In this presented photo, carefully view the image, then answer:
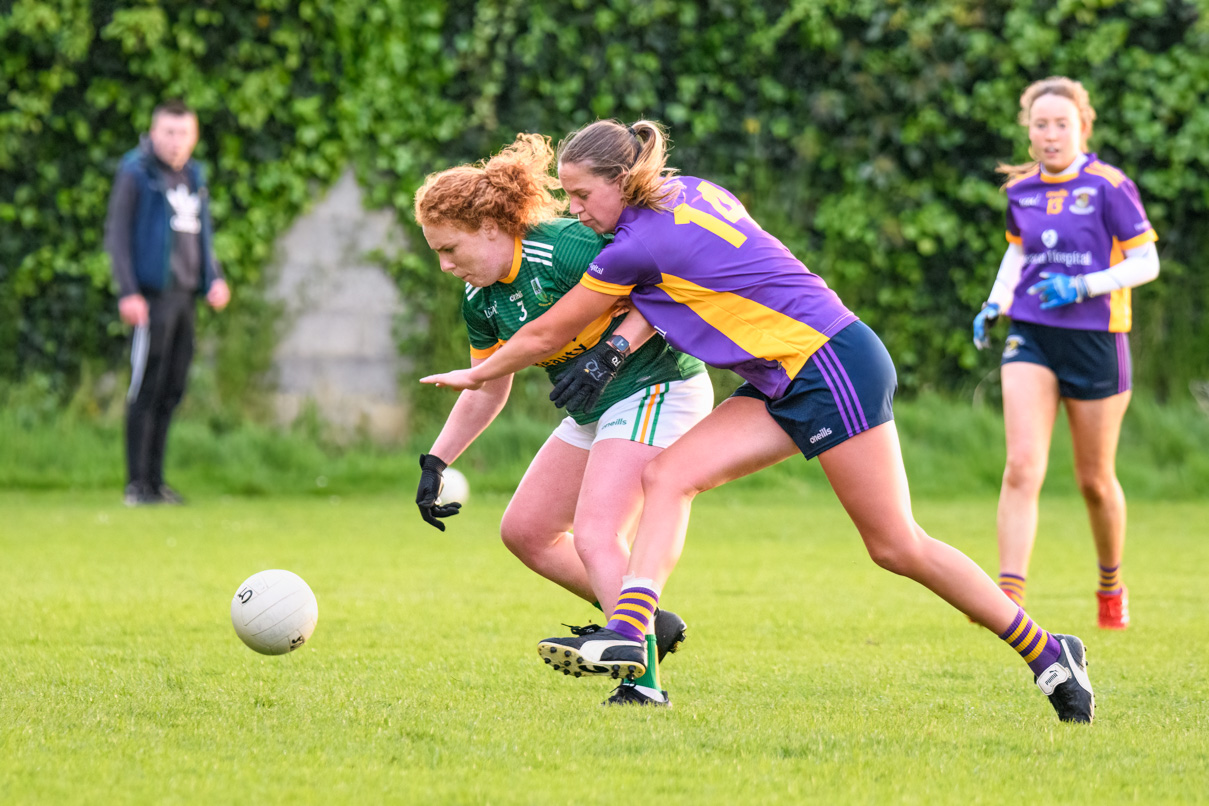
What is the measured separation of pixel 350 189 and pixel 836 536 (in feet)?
16.8

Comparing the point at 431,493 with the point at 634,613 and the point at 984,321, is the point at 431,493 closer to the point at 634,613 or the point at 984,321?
the point at 634,613

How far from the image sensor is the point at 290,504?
10242 millimetres

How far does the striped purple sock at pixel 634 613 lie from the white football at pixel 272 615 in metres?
1.29

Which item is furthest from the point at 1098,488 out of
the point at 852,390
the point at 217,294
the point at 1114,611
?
the point at 217,294

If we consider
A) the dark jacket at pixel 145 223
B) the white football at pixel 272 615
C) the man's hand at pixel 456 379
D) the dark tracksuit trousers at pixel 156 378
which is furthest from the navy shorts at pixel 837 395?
the dark jacket at pixel 145 223

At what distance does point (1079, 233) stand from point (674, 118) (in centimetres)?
575

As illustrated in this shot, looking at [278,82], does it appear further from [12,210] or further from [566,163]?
[566,163]

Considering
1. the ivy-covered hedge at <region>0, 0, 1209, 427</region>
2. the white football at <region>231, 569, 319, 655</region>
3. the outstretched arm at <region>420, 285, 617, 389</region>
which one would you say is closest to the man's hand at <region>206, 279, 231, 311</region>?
the ivy-covered hedge at <region>0, 0, 1209, 427</region>

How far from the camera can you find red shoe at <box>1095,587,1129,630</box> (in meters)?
Answer: 5.86

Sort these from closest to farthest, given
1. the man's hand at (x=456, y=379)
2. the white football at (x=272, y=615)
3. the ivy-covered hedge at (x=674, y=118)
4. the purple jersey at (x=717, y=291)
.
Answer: the purple jersey at (x=717, y=291) → the man's hand at (x=456, y=379) → the white football at (x=272, y=615) → the ivy-covered hedge at (x=674, y=118)

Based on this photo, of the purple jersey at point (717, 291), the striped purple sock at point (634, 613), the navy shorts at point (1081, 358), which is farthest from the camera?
the navy shorts at point (1081, 358)

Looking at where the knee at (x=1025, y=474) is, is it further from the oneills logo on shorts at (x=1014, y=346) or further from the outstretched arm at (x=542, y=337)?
the outstretched arm at (x=542, y=337)

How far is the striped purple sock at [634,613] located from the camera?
12.6ft

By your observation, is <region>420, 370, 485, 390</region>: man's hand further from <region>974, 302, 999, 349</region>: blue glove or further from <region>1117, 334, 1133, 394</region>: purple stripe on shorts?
<region>1117, 334, 1133, 394</region>: purple stripe on shorts
